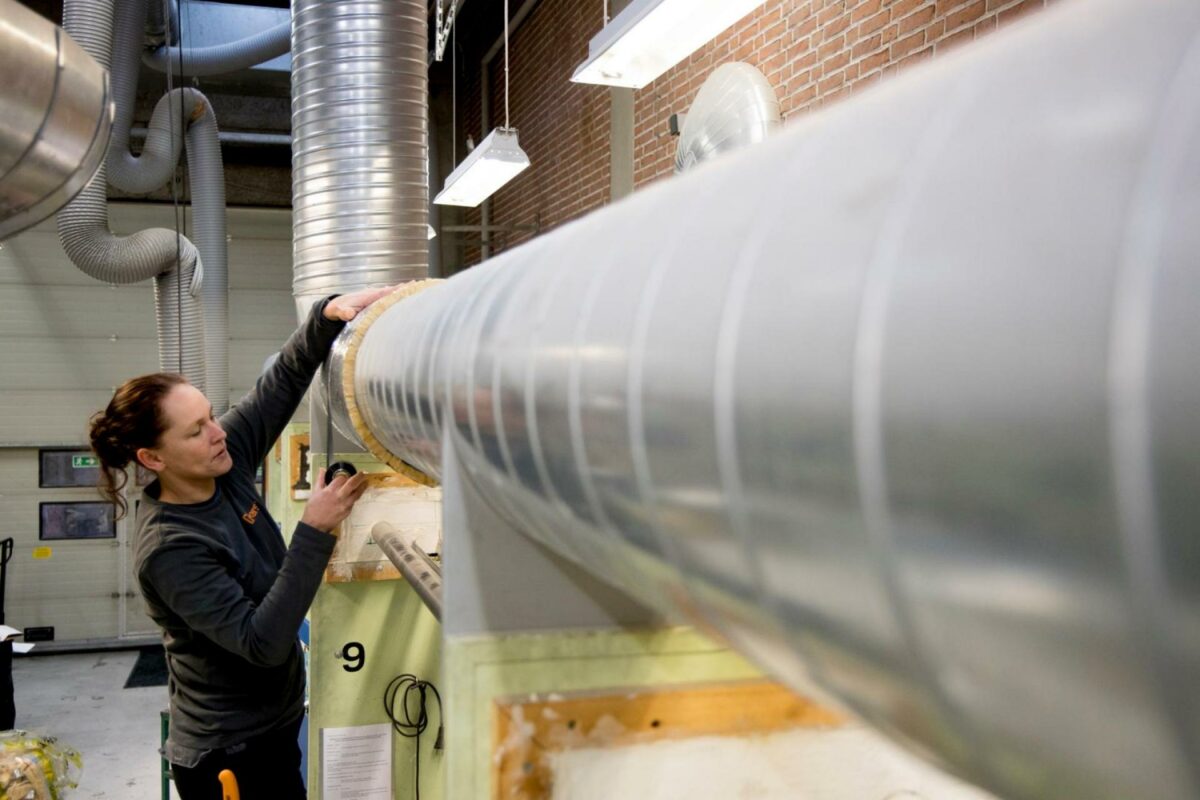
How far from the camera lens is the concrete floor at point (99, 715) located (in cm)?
504

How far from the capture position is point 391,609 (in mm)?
2844

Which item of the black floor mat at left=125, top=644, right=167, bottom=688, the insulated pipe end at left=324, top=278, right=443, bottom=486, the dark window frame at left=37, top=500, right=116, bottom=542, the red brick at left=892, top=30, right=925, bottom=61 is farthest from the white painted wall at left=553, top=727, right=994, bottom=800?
the dark window frame at left=37, top=500, right=116, bottom=542

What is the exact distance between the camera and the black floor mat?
22.3 feet

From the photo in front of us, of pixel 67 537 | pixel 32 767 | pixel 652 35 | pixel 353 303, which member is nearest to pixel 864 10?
pixel 652 35

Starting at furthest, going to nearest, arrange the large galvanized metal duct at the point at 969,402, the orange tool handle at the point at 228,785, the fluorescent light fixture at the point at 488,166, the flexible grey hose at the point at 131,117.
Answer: the flexible grey hose at the point at 131,117, the fluorescent light fixture at the point at 488,166, the orange tool handle at the point at 228,785, the large galvanized metal duct at the point at 969,402

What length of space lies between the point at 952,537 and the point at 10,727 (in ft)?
18.3

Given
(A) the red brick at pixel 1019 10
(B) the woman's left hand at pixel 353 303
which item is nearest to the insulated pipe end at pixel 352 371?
(B) the woman's left hand at pixel 353 303

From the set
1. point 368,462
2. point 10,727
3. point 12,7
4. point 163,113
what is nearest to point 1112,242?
→ point 12,7

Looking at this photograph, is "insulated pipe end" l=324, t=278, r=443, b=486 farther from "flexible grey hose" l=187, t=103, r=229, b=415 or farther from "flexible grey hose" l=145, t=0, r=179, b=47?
"flexible grey hose" l=145, t=0, r=179, b=47

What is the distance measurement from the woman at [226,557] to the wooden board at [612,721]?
3.17 ft

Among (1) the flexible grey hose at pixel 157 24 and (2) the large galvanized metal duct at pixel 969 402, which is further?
(1) the flexible grey hose at pixel 157 24

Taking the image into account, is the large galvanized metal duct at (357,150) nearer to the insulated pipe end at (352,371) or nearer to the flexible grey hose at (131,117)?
the insulated pipe end at (352,371)

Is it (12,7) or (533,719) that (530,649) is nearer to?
(533,719)

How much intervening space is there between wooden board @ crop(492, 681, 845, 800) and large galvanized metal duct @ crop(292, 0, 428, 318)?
200 centimetres
